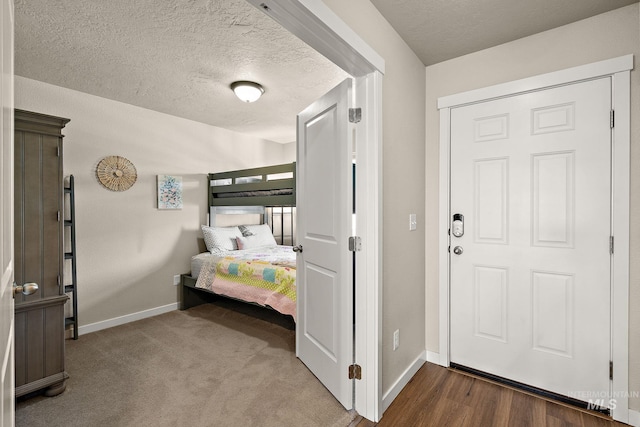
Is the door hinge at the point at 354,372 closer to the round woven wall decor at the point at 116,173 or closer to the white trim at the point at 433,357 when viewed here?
the white trim at the point at 433,357

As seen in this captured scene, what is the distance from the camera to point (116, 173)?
3357 millimetres

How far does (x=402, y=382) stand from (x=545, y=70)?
2276mm

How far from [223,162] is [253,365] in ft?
9.74

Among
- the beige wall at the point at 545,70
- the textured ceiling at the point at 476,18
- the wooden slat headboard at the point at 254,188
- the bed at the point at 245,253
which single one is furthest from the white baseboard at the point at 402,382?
the textured ceiling at the point at 476,18

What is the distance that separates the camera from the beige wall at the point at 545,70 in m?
1.77

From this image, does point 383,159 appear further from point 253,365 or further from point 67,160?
point 67,160

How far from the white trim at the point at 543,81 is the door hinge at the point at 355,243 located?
4.38ft

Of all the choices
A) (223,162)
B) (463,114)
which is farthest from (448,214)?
(223,162)

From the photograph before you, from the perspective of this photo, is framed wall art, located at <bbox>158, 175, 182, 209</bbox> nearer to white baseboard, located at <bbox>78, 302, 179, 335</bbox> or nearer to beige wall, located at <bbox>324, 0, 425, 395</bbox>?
white baseboard, located at <bbox>78, 302, 179, 335</bbox>

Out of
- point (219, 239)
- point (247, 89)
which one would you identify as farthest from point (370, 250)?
point (219, 239)

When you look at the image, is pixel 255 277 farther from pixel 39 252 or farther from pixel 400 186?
pixel 400 186

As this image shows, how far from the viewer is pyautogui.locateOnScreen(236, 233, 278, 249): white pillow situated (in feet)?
13.7

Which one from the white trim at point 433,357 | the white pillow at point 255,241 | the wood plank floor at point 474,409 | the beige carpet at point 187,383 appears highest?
the white pillow at point 255,241

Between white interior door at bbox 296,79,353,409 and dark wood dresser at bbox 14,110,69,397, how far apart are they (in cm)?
167
